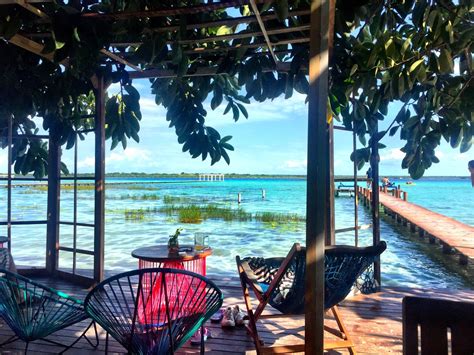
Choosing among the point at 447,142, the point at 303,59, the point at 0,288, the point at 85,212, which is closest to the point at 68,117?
the point at 0,288

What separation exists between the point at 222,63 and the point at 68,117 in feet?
5.96

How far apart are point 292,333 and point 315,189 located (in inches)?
79.9

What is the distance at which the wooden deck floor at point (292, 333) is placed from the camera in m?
2.62

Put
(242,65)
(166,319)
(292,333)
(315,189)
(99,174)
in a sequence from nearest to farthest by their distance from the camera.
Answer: (315,189) → (166,319) → (292,333) → (242,65) → (99,174)

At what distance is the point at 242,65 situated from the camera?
3146 millimetres

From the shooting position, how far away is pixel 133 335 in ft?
6.36

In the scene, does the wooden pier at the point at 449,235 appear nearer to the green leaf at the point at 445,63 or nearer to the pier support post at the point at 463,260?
the pier support post at the point at 463,260

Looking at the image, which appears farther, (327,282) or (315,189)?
(327,282)

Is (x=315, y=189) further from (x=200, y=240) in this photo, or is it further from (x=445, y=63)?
(x=200, y=240)

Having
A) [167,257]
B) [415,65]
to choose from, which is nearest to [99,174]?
[167,257]

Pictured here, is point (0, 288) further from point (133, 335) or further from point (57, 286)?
point (57, 286)

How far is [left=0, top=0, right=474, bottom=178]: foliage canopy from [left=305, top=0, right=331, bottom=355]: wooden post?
0.57 m

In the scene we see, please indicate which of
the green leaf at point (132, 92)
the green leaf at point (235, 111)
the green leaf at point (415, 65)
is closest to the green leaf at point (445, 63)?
the green leaf at point (415, 65)

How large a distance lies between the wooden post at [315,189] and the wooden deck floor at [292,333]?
57.4 inches
